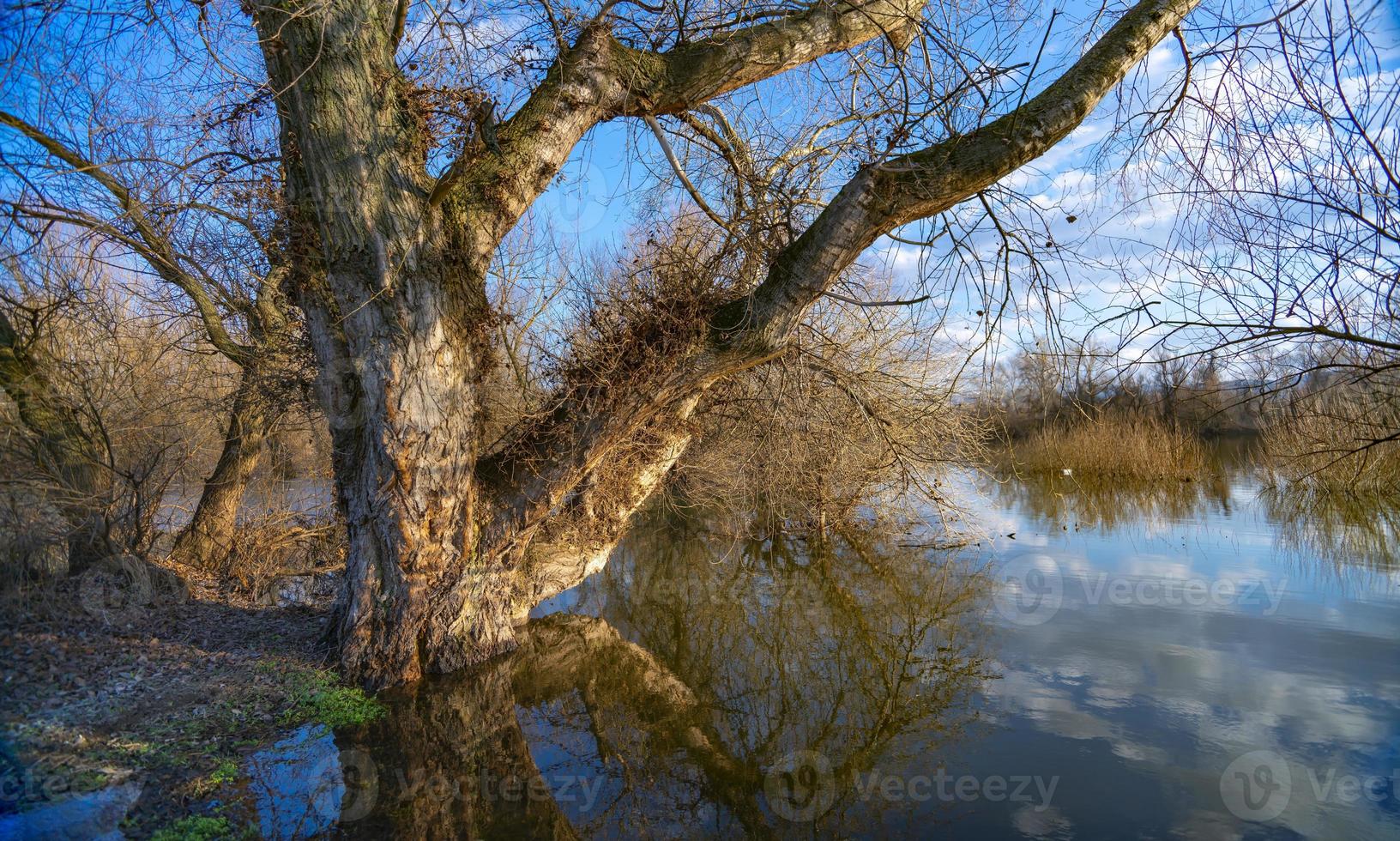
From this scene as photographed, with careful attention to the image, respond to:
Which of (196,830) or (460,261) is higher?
(460,261)

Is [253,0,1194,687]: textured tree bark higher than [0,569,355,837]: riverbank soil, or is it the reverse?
[253,0,1194,687]: textured tree bark

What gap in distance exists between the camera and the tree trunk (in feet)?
27.9

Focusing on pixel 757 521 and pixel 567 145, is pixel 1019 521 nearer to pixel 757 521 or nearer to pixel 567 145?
pixel 757 521

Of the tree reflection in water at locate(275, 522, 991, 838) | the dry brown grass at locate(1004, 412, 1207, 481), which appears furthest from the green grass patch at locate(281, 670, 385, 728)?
the dry brown grass at locate(1004, 412, 1207, 481)

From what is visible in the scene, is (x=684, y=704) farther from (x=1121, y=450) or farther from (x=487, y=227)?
(x=1121, y=450)

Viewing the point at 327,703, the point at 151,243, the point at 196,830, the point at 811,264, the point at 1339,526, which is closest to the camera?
the point at 196,830

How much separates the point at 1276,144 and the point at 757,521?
8.71 metres

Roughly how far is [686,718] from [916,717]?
158cm

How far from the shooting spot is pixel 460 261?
5602 millimetres

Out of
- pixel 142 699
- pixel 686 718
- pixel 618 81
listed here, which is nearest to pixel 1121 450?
pixel 686 718

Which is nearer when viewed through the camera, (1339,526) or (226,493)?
(226,493)

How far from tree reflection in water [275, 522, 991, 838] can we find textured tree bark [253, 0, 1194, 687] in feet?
2.81

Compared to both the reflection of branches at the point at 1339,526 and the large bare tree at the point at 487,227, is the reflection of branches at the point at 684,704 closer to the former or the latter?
the large bare tree at the point at 487,227

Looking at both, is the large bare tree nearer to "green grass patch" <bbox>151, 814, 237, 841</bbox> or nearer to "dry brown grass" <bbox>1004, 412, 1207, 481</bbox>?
"green grass patch" <bbox>151, 814, 237, 841</bbox>
